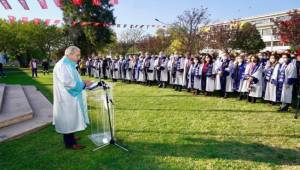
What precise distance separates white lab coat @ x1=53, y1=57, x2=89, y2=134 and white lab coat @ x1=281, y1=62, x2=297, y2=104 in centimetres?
716

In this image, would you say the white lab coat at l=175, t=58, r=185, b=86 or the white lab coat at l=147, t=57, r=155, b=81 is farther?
the white lab coat at l=147, t=57, r=155, b=81

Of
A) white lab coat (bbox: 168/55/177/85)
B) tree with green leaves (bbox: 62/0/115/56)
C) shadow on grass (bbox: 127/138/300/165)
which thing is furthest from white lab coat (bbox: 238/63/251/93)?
tree with green leaves (bbox: 62/0/115/56)

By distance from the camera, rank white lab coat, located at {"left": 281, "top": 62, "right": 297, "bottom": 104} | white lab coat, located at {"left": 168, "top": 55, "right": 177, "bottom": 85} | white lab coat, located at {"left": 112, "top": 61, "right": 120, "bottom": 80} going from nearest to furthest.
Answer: white lab coat, located at {"left": 281, "top": 62, "right": 297, "bottom": 104} → white lab coat, located at {"left": 168, "top": 55, "right": 177, "bottom": 85} → white lab coat, located at {"left": 112, "top": 61, "right": 120, "bottom": 80}

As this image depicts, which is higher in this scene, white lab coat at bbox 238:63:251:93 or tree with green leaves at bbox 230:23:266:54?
tree with green leaves at bbox 230:23:266:54

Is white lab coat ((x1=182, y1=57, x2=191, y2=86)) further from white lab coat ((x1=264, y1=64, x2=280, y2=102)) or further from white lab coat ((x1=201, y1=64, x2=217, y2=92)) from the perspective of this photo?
white lab coat ((x1=264, y1=64, x2=280, y2=102))

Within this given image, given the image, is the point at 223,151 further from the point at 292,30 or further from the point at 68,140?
the point at 292,30

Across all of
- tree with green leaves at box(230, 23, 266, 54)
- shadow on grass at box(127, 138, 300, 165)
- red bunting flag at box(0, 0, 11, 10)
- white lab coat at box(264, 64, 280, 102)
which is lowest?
shadow on grass at box(127, 138, 300, 165)

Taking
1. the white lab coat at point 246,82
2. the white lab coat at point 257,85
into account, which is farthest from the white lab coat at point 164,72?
the white lab coat at point 257,85

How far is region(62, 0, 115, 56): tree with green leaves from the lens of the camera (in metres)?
45.4

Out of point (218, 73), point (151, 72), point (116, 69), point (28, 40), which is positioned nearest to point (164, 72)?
point (151, 72)

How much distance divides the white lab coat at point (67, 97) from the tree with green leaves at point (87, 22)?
130 ft

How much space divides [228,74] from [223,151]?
24.3 ft

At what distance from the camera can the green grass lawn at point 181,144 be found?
551 centimetres

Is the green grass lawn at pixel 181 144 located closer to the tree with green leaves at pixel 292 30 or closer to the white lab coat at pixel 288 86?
the white lab coat at pixel 288 86
